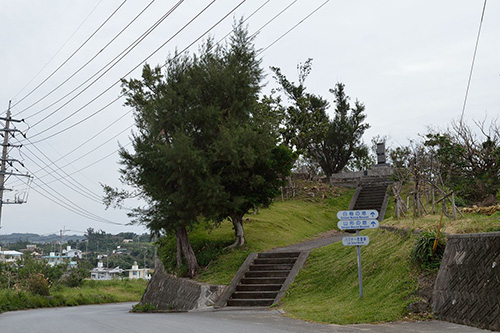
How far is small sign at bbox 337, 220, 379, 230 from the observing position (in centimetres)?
1148

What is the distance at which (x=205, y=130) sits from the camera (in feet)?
59.3

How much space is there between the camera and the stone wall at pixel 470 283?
788 cm

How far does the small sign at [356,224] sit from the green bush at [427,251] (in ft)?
3.90

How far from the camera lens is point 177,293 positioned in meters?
18.2

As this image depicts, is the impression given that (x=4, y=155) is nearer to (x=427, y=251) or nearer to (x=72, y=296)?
(x=72, y=296)

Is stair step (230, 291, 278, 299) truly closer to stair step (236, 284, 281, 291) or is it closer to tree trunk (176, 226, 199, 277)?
stair step (236, 284, 281, 291)

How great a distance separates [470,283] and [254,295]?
8.26 metres

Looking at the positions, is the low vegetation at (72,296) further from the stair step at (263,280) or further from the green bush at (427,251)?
the green bush at (427,251)

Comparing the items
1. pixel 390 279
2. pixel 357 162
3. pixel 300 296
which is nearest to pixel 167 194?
pixel 300 296

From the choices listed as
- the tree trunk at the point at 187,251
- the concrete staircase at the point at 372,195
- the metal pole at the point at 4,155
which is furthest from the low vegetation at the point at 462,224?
the metal pole at the point at 4,155

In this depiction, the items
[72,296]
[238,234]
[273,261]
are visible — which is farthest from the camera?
[72,296]

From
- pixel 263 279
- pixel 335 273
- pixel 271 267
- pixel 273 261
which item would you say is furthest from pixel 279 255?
pixel 335 273

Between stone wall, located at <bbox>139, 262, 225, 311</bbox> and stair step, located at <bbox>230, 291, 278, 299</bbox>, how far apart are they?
597 mm

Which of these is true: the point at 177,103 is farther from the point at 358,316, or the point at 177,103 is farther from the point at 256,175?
the point at 358,316
